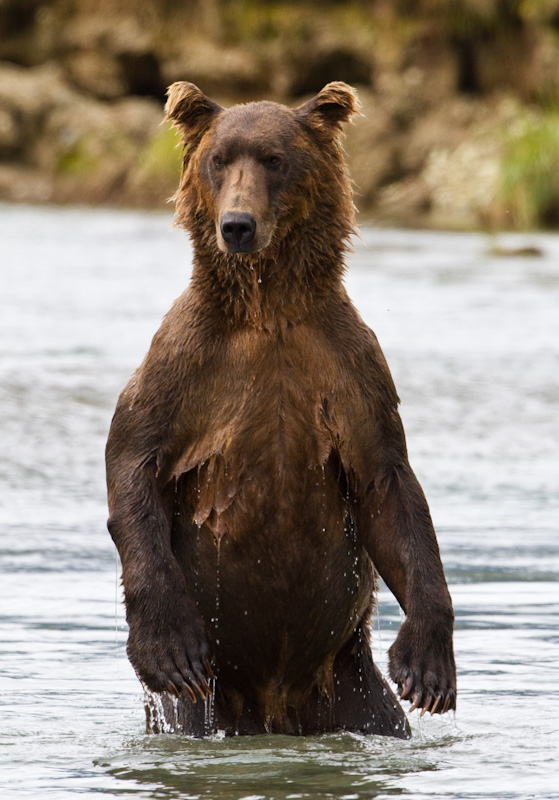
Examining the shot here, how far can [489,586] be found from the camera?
6.11 metres

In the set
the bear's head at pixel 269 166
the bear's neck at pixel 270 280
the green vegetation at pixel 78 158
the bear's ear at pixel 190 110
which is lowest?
the bear's neck at pixel 270 280

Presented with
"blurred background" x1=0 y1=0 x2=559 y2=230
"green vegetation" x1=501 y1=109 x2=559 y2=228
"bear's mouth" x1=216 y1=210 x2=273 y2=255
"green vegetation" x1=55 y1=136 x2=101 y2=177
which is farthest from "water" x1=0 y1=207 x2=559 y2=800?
"green vegetation" x1=55 y1=136 x2=101 y2=177

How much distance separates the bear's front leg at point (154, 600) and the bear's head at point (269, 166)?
2.30ft

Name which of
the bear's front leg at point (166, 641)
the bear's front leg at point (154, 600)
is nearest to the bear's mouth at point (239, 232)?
the bear's front leg at point (154, 600)

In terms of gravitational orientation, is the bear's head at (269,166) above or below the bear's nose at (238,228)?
above

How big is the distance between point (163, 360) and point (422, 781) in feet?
4.28

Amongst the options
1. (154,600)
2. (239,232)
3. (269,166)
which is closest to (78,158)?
(269,166)

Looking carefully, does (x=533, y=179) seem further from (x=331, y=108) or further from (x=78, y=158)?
(x=331, y=108)

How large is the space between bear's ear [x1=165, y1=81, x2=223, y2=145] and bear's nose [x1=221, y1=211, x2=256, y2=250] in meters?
0.45

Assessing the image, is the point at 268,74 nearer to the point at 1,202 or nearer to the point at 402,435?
the point at 1,202

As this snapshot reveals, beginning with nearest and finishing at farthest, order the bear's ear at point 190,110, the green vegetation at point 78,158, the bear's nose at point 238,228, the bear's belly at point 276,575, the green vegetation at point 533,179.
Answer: the bear's nose at point 238,228
the bear's belly at point 276,575
the bear's ear at point 190,110
the green vegetation at point 533,179
the green vegetation at point 78,158

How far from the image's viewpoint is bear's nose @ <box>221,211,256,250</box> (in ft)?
13.5

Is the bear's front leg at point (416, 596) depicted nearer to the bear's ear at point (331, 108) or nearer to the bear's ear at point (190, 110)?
the bear's ear at point (331, 108)

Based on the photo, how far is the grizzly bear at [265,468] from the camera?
420cm
